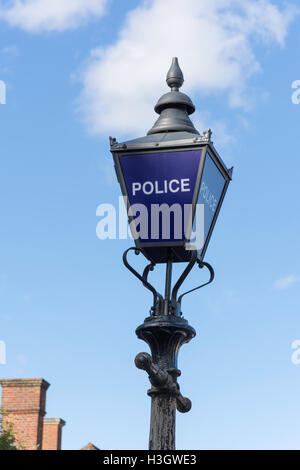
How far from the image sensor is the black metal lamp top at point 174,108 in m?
5.18

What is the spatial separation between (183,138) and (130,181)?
404 millimetres

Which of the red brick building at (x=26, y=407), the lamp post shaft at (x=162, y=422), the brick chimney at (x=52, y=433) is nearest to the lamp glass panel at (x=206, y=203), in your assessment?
the lamp post shaft at (x=162, y=422)

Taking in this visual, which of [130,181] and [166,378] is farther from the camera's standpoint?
[130,181]

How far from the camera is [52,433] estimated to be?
21.2m

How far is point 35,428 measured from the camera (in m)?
17.9

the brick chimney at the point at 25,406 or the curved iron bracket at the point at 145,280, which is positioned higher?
the brick chimney at the point at 25,406

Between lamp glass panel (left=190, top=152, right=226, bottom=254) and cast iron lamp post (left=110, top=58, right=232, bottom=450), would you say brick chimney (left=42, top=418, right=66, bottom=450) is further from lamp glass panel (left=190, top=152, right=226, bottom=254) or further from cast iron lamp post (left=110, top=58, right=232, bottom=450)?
lamp glass panel (left=190, top=152, right=226, bottom=254)

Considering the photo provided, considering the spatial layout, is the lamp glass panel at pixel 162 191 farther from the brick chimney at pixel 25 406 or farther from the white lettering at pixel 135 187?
the brick chimney at pixel 25 406

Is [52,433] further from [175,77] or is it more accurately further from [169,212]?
[169,212]

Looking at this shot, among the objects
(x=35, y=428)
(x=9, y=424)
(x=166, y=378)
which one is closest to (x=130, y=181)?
(x=166, y=378)

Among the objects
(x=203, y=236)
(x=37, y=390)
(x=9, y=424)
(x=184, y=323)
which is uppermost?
(x=37, y=390)

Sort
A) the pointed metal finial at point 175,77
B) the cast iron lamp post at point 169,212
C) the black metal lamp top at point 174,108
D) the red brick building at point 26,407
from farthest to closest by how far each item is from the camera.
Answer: the red brick building at point 26,407, the pointed metal finial at point 175,77, the black metal lamp top at point 174,108, the cast iron lamp post at point 169,212

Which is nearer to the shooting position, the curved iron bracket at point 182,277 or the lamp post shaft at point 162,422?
the lamp post shaft at point 162,422

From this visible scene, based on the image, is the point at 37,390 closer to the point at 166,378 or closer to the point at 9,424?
the point at 9,424
